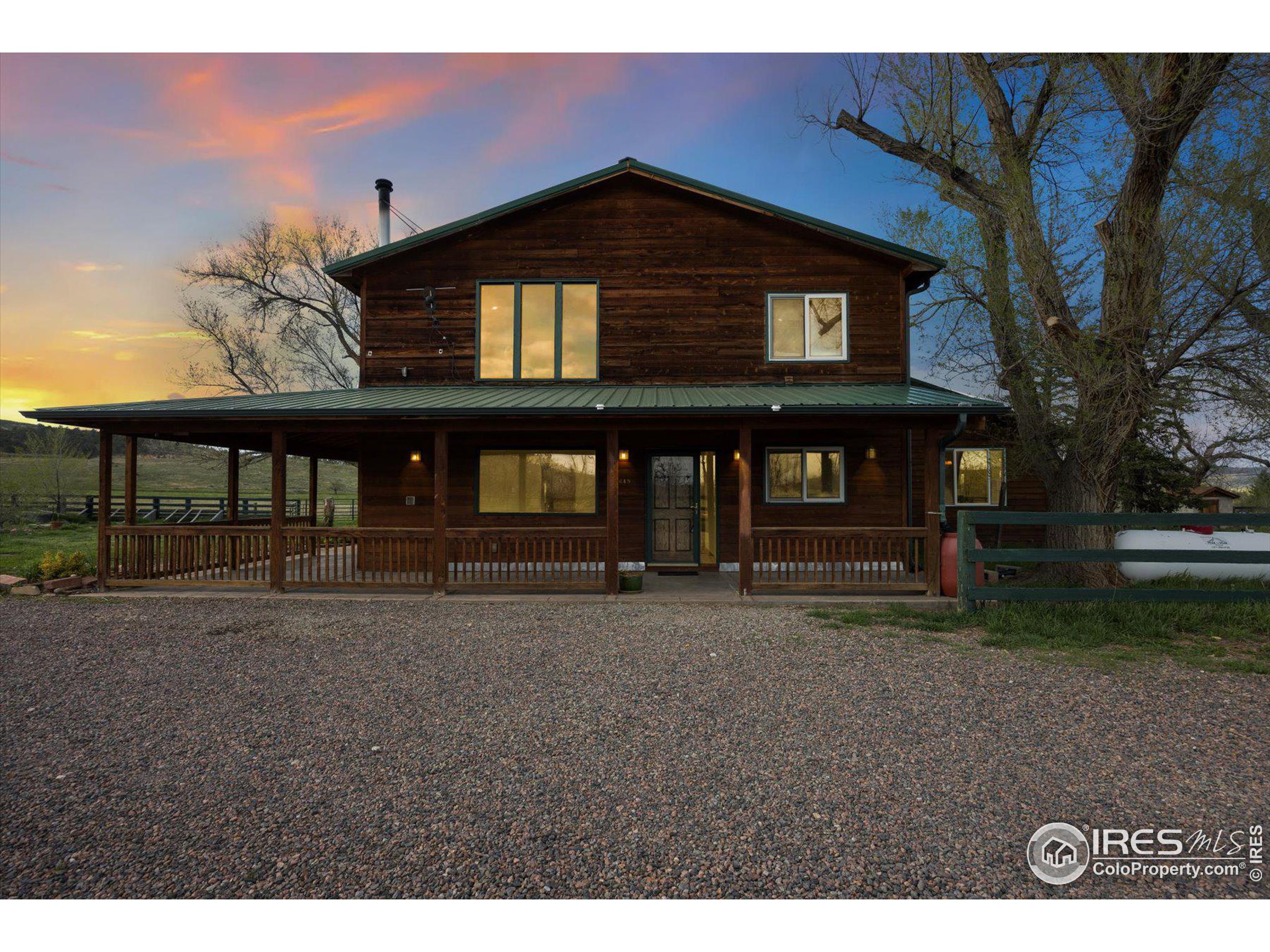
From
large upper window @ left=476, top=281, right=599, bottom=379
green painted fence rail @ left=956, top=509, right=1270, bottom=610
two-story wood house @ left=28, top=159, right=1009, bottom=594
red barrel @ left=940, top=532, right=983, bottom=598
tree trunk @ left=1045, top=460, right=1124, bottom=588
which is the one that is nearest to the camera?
green painted fence rail @ left=956, top=509, right=1270, bottom=610

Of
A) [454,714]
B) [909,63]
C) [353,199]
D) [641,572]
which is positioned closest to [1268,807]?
[454,714]

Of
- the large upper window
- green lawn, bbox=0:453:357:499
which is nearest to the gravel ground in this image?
the large upper window

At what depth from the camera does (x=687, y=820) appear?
112 inches

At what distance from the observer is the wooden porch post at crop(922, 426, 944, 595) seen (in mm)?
8484

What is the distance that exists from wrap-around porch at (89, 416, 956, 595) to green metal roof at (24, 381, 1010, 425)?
0.54m

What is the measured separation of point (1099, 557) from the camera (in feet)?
23.7

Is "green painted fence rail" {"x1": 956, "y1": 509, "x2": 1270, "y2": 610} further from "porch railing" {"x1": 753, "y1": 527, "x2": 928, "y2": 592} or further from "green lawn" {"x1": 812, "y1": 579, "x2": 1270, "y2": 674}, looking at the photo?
"porch railing" {"x1": 753, "y1": 527, "x2": 928, "y2": 592}

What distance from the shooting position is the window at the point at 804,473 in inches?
431

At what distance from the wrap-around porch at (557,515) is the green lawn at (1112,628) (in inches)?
72.5

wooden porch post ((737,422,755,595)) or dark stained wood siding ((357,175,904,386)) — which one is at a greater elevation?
dark stained wood siding ((357,175,904,386))

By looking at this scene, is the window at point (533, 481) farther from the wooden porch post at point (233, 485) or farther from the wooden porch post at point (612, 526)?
the wooden porch post at point (233, 485)

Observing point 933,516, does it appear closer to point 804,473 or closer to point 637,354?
point 804,473

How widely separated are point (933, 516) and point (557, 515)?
6.30 metres

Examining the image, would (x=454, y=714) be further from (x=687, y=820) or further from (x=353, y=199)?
(x=353, y=199)
